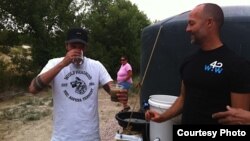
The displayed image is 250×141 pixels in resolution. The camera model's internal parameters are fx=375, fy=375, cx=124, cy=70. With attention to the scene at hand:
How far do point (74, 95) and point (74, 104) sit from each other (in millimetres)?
82

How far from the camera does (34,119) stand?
10602 millimetres

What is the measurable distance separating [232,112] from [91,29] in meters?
18.3

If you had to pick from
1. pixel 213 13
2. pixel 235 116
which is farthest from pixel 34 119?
pixel 235 116

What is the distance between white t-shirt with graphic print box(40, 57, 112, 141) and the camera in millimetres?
3414

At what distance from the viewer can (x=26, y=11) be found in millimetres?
18156

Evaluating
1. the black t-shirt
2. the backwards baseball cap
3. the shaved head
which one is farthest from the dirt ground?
the shaved head

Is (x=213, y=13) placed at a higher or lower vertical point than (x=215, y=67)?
higher

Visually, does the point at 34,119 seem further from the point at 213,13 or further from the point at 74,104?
the point at 213,13

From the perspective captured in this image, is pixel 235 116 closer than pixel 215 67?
Yes

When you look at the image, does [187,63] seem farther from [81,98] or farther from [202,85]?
[81,98]

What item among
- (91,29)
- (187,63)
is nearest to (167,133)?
(187,63)

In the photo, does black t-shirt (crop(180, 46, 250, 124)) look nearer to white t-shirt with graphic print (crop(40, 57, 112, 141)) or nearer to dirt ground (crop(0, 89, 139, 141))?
white t-shirt with graphic print (crop(40, 57, 112, 141))

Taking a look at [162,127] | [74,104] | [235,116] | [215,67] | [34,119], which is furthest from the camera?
[34,119]

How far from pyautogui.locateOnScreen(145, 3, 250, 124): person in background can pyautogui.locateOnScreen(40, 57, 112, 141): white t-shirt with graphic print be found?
0.98m
